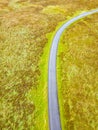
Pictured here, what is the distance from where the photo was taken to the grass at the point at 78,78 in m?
24.6

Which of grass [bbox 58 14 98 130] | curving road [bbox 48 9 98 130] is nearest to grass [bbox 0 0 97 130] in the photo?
curving road [bbox 48 9 98 130]

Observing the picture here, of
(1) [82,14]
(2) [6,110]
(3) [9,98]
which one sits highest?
(1) [82,14]

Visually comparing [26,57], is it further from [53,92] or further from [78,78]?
[53,92]

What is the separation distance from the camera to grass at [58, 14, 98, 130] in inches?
967

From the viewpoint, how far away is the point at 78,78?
99.1ft

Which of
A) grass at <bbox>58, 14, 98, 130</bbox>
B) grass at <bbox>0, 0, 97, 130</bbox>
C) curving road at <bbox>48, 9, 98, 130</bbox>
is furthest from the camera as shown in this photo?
grass at <bbox>0, 0, 97, 130</bbox>

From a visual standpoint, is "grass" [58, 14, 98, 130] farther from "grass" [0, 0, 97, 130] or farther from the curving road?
"grass" [0, 0, 97, 130]

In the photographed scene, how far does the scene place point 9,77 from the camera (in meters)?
31.8

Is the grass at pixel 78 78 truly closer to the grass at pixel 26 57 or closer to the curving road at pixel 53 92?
the curving road at pixel 53 92

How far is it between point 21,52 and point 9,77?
248 inches

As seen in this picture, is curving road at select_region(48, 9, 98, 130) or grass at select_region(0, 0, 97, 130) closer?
curving road at select_region(48, 9, 98, 130)

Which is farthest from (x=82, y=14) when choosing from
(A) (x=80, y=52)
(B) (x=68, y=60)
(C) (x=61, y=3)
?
(B) (x=68, y=60)

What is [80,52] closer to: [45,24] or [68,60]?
[68,60]

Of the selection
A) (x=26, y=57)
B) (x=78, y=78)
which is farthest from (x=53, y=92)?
(x=26, y=57)
